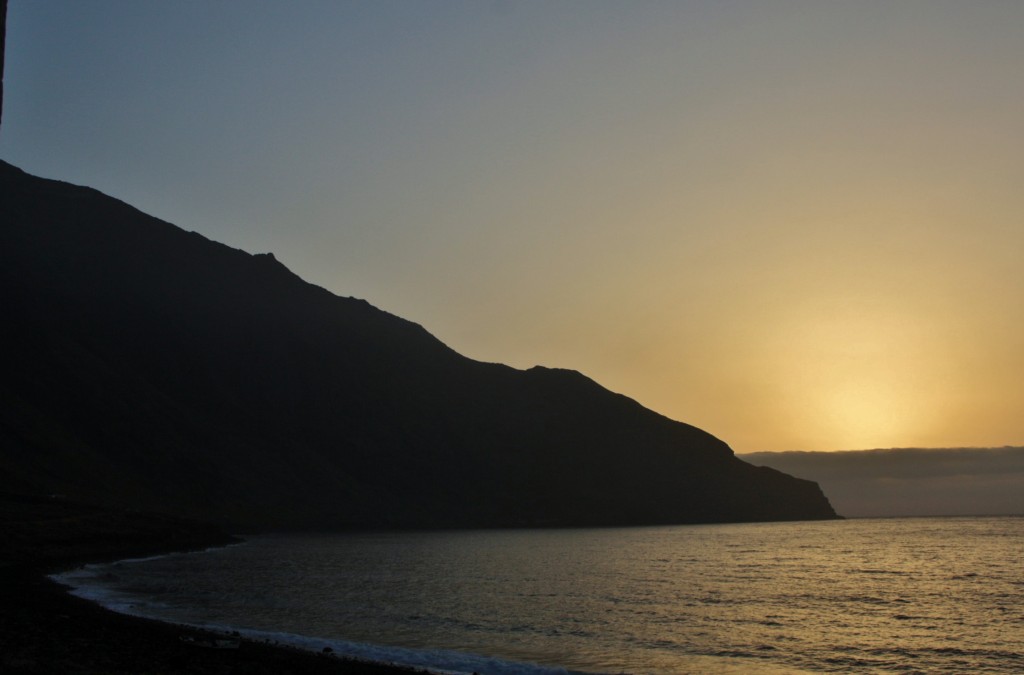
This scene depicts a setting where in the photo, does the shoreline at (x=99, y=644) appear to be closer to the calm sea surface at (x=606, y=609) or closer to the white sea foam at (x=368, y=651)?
the white sea foam at (x=368, y=651)

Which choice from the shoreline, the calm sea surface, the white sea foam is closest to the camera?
the shoreline

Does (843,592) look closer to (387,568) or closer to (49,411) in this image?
(387,568)

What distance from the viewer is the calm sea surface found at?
3619 cm

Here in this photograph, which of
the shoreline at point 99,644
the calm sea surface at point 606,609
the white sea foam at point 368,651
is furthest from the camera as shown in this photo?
the calm sea surface at point 606,609

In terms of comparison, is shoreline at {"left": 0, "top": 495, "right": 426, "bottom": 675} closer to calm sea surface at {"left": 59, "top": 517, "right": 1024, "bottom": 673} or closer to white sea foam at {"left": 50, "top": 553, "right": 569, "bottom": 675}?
white sea foam at {"left": 50, "top": 553, "right": 569, "bottom": 675}

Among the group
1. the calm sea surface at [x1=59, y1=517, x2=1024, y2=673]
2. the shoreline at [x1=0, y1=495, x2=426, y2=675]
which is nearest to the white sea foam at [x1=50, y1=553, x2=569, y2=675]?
the calm sea surface at [x1=59, y1=517, x2=1024, y2=673]

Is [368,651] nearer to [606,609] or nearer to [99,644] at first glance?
[99,644]

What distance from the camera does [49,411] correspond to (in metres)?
180

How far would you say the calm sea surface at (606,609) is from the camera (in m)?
36.2

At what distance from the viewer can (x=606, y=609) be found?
53.0 meters

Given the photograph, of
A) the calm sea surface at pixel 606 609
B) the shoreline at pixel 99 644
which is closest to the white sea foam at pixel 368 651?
the calm sea surface at pixel 606 609

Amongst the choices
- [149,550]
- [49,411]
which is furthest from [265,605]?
[49,411]

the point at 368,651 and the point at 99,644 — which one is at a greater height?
the point at 99,644

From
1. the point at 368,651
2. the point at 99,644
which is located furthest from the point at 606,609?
the point at 99,644
